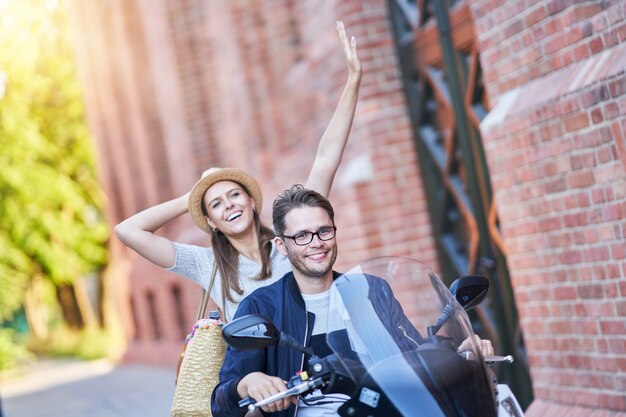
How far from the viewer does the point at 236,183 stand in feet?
17.1

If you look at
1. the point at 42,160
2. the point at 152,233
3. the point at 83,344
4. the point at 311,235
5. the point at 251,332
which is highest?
the point at 42,160

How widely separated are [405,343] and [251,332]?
19.2 inches

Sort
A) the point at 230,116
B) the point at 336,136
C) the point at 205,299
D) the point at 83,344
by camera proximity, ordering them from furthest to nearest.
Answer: the point at 83,344 < the point at 230,116 < the point at 336,136 < the point at 205,299

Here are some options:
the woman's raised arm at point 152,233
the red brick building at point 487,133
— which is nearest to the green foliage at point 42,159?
the red brick building at point 487,133

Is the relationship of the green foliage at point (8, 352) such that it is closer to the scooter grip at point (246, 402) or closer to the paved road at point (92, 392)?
the paved road at point (92, 392)

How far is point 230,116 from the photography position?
1387 centimetres

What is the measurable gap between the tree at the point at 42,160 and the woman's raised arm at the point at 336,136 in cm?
2220

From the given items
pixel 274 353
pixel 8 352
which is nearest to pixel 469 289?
pixel 274 353

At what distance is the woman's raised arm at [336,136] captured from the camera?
216 inches

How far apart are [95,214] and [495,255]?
961 inches

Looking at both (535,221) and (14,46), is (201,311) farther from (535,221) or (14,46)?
(14,46)

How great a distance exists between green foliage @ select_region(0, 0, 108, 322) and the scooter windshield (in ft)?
79.4

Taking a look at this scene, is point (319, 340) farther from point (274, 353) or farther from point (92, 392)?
point (92, 392)

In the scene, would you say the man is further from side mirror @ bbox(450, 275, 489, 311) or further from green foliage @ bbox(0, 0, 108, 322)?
green foliage @ bbox(0, 0, 108, 322)
